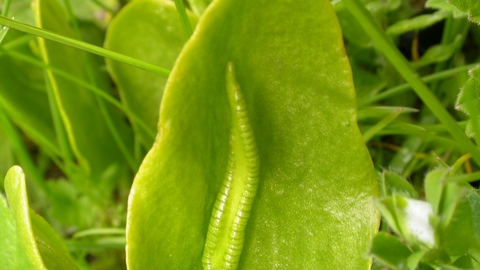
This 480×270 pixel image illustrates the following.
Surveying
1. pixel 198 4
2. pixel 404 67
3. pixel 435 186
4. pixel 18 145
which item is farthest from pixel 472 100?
pixel 18 145

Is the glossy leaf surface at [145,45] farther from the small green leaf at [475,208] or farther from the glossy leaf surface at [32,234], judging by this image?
the small green leaf at [475,208]

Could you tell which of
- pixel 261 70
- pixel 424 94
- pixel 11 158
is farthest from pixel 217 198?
pixel 11 158

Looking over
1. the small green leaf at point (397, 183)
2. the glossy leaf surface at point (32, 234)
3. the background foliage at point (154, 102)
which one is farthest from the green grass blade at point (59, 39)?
the small green leaf at point (397, 183)

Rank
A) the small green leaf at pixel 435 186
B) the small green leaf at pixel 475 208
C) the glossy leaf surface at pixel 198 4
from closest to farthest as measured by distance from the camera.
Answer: the small green leaf at pixel 435 186 < the small green leaf at pixel 475 208 < the glossy leaf surface at pixel 198 4

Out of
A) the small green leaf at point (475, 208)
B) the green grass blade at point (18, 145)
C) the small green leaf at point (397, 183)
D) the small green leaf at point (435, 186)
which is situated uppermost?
the small green leaf at point (435, 186)

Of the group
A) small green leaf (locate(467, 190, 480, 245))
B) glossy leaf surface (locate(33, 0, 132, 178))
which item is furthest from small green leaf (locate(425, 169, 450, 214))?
glossy leaf surface (locate(33, 0, 132, 178))

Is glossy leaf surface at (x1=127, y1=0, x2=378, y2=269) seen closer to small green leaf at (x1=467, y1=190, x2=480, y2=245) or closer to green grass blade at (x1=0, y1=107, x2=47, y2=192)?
small green leaf at (x1=467, y1=190, x2=480, y2=245)
